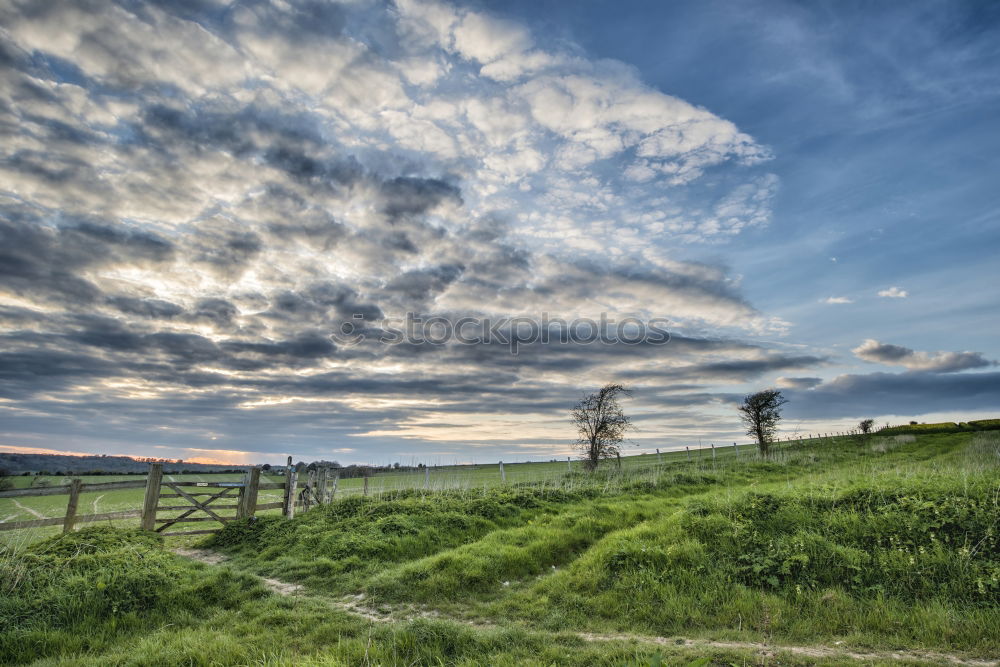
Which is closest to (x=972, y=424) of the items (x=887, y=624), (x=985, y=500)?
(x=985, y=500)

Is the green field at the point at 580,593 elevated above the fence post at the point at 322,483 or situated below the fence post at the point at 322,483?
below

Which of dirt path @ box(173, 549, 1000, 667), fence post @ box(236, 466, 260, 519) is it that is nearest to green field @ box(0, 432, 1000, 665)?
dirt path @ box(173, 549, 1000, 667)

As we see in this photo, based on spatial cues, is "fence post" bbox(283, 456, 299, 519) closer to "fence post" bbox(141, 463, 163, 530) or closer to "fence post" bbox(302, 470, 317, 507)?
"fence post" bbox(302, 470, 317, 507)

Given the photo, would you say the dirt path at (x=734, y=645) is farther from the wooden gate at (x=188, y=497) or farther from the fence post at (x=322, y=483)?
the fence post at (x=322, y=483)

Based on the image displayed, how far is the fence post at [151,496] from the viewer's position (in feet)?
54.9

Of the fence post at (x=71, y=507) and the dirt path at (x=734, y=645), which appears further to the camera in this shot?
the fence post at (x=71, y=507)

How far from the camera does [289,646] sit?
7.40 metres

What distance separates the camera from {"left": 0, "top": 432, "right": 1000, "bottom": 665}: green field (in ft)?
22.2

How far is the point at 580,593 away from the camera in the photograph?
9.50 metres

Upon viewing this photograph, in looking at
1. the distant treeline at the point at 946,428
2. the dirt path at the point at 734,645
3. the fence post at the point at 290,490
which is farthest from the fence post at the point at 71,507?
the distant treeline at the point at 946,428

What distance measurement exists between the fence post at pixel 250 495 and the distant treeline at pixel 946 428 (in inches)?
2653

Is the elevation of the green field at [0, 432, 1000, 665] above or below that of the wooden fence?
below

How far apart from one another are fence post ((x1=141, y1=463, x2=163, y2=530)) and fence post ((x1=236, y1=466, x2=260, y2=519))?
9.00 ft

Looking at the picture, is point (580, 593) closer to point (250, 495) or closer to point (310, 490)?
point (250, 495)
